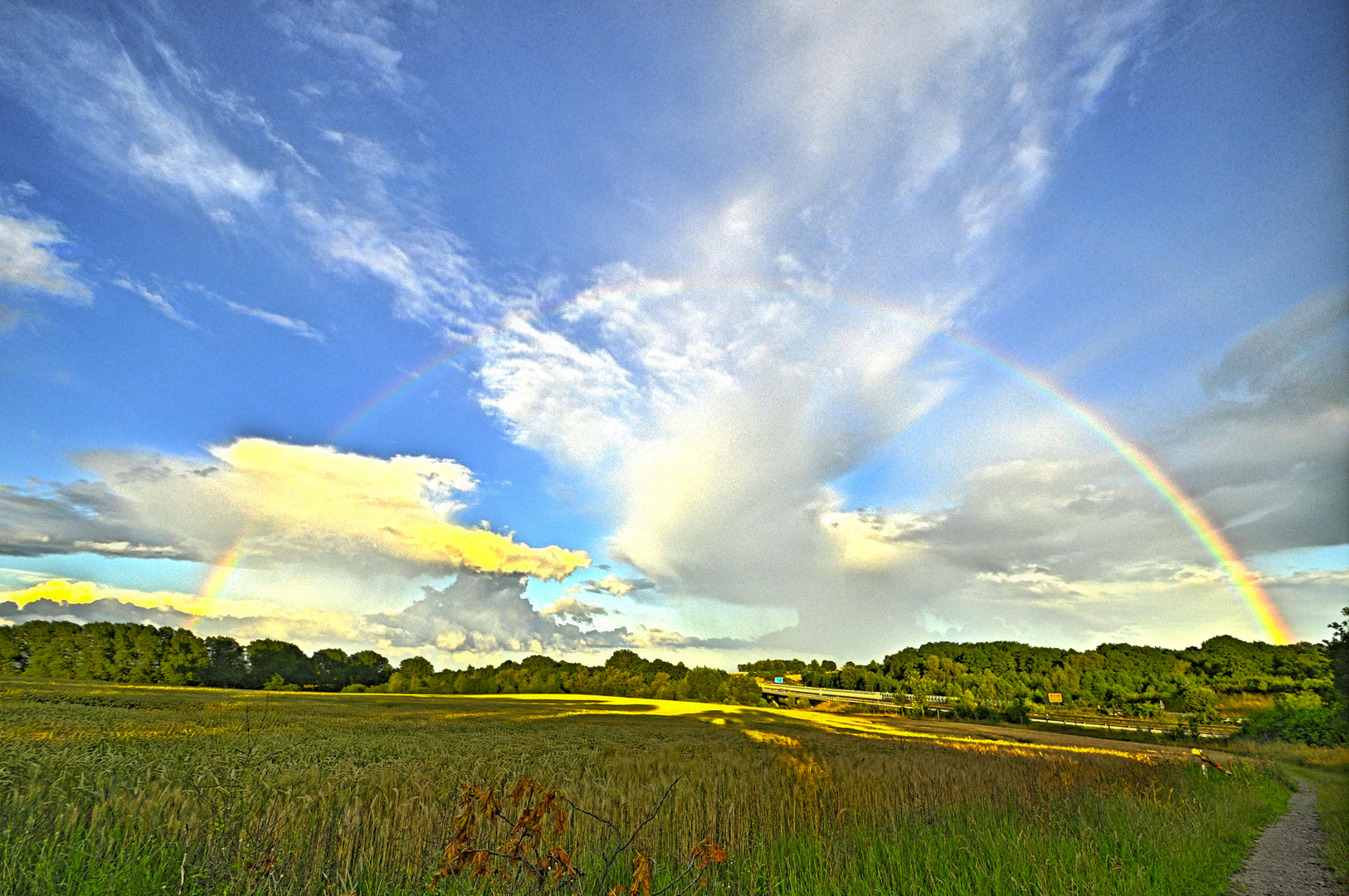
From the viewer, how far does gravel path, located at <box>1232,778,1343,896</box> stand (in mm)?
11469

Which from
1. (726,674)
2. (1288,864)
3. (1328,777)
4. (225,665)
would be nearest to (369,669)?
(225,665)

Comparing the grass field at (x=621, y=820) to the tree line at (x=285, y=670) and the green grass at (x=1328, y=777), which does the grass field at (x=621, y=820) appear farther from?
the tree line at (x=285, y=670)

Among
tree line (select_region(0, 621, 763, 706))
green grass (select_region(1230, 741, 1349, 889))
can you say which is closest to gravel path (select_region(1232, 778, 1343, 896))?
green grass (select_region(1230, 741, 1349, 889))

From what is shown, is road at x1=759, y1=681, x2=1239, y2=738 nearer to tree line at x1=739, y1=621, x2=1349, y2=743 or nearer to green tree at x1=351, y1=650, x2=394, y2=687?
tree line at x1=739, y1=621, x2=1349, y2=743

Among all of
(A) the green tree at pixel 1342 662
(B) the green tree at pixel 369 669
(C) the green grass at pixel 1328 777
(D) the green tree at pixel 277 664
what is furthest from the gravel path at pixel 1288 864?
(B) the green tree at pixel 369 669

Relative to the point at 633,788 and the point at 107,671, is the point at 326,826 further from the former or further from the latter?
the point at 107,671

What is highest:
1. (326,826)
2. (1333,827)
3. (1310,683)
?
(1310,683)

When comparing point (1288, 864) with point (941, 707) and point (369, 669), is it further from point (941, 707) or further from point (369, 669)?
point (369, 669)

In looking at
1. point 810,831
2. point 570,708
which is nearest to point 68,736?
point 810,831

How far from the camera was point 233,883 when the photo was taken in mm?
6180

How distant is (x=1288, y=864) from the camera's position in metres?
13.5

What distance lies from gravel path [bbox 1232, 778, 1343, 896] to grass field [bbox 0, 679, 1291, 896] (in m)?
0.51

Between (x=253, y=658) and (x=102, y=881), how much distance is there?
160m

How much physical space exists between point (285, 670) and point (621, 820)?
6177 inches
